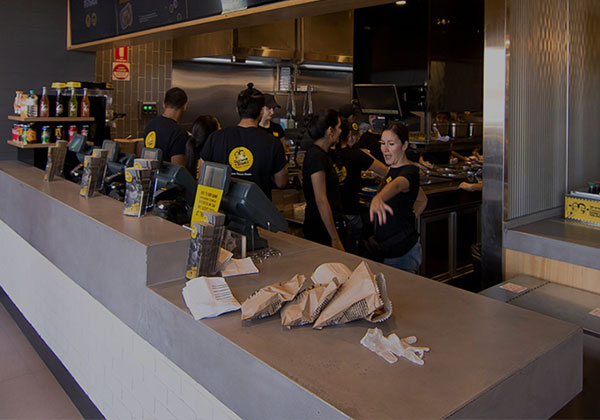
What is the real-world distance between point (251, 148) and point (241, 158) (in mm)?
92

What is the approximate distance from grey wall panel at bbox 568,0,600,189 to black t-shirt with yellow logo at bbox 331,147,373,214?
1506 millimetres

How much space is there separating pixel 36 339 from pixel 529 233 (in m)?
3.17

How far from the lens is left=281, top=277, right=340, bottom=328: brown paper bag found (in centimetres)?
159

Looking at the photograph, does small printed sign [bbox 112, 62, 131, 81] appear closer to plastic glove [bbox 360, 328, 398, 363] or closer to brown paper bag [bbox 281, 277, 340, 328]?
brown paper bag [bbox 281, 277, 340, 328]

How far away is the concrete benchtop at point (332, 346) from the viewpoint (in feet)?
4.17

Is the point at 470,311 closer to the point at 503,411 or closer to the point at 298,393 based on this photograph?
the point at 503,411

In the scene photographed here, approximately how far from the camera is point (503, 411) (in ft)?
4.35

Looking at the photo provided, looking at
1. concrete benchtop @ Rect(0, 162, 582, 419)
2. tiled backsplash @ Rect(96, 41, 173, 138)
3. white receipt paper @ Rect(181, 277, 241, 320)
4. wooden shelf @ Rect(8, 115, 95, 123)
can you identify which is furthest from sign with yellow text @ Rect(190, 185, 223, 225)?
tiled backsplash @ Rect(96, 41, 173, 138)

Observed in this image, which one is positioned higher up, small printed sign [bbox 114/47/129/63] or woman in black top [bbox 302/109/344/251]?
small printed sign [bbox 114/47/129/63]

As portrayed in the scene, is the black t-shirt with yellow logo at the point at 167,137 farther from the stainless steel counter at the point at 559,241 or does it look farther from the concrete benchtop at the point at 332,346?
the stainless steel counter at the point at 559,241

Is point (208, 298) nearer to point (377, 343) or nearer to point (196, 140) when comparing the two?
point (377, 343)

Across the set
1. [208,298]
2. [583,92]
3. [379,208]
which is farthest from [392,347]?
[583,92]

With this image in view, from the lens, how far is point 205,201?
7.25ft

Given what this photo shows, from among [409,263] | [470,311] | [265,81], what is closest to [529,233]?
[409,263]
